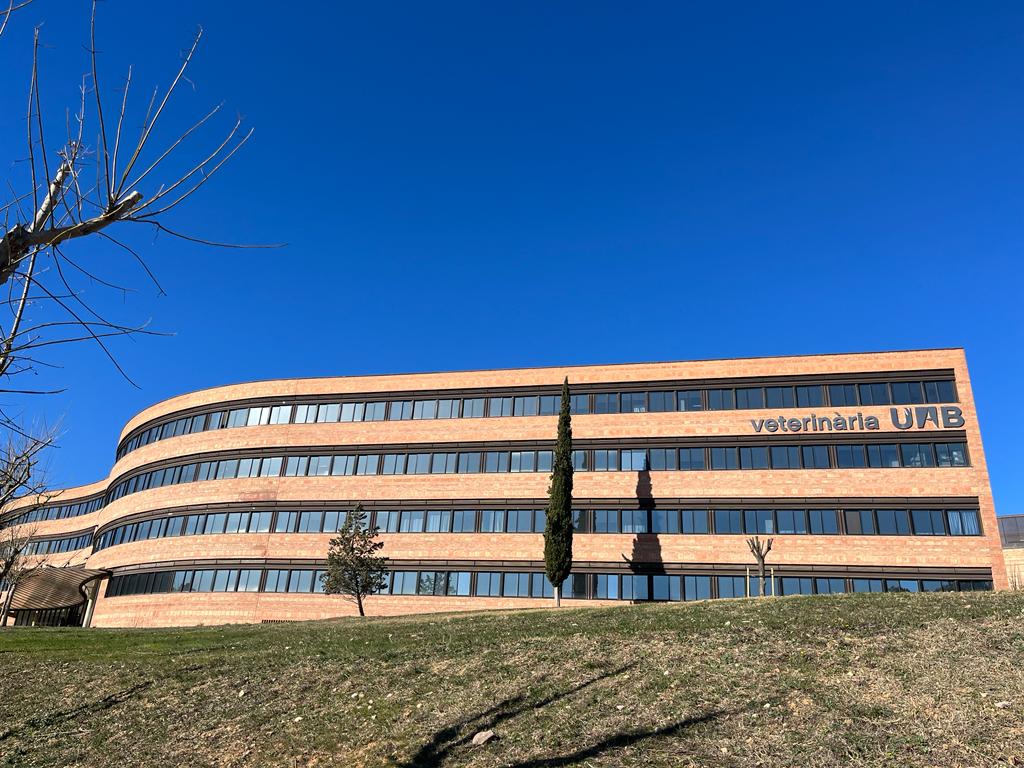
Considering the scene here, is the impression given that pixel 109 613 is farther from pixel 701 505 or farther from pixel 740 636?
pixel 740 636

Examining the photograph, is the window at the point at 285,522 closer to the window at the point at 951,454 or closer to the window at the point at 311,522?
the window at the point at 311,522

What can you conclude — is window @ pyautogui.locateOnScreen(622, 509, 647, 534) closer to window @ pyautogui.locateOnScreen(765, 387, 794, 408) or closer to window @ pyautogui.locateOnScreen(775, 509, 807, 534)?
window @ pyautogui.locateOnScreen(775, 509, 807, 534)

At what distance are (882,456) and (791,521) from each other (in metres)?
6.34

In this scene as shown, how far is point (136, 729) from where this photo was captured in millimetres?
13320

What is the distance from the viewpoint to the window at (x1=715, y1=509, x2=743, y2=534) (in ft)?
133

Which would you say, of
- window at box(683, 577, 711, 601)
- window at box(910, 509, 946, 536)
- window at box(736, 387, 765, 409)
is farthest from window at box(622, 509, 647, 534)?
window at box(910, 509, 946, 536)

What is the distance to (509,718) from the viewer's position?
38.1ft

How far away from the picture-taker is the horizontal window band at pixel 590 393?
4128 cm

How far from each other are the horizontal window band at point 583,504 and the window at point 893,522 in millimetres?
338

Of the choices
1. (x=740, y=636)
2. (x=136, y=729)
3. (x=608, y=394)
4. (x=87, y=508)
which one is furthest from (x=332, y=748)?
(x=87, y=508)

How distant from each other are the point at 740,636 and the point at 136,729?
12.3 m

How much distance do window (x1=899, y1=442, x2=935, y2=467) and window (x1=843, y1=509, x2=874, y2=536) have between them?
3679 millimetres

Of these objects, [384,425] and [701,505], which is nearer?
[701,505]

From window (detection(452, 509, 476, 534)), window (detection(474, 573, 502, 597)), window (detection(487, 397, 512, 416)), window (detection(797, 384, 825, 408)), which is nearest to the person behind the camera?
window (detection(797, 384, 825, 408))
